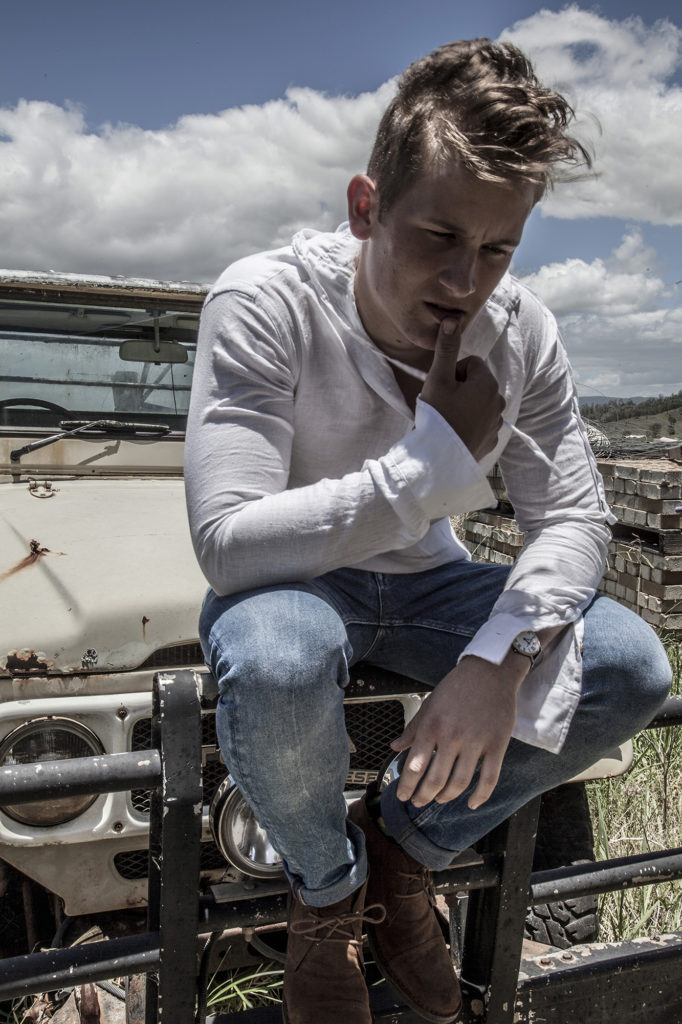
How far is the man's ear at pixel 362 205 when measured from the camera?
144 cm

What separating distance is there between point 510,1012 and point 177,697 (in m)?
0.80

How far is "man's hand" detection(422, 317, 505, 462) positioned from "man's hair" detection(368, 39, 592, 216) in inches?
10.2

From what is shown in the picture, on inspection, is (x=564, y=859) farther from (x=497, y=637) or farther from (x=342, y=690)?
(x=342, y=690)

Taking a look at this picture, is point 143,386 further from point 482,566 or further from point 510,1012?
point 510,1012

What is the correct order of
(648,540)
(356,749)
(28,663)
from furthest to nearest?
(648,540) < (356,749) < (28,663)

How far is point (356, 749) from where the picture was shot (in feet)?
6.40

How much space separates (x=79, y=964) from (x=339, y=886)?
0.38 metres

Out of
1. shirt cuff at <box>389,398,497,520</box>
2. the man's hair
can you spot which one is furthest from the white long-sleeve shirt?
the man's hair

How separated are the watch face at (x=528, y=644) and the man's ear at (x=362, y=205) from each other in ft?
2.29

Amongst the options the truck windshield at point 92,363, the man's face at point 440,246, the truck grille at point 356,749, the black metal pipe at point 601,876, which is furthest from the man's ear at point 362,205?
the truck windshield at point 92,363

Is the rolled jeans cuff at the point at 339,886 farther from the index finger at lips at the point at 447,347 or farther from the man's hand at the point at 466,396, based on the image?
the index finger at lips at the point at 447,347

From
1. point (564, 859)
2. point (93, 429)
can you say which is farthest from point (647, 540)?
point (93, 429)

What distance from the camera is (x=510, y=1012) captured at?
1.46 metres

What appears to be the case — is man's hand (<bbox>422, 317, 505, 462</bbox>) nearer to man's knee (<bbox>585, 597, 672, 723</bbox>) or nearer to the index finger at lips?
the index finger at lips
